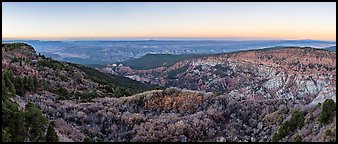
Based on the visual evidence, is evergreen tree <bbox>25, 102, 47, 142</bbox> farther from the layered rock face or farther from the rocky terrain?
the layered rock face

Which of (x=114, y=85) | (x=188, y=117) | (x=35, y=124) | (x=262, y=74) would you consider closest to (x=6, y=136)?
(x=35, y=124)

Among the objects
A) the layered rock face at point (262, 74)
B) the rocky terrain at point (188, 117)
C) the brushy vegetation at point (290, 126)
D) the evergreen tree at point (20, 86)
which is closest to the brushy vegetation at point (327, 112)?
the rocky terrain at point (188, 117)

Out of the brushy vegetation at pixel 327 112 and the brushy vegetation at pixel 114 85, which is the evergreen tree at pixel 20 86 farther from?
the brushy vegetation at pixel 327 112

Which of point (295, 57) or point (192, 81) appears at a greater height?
point (295, 57)

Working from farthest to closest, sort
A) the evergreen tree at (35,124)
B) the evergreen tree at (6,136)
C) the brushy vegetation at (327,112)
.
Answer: the brushy vegetation at (327,112)
the evergreen tree at (35,124)
the evergreen tree at (6,136)

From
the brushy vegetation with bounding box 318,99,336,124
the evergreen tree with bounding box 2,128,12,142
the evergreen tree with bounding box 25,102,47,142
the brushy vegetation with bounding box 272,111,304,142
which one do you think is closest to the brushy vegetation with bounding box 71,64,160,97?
the evergreen tree with bounding box 25,102,47,142

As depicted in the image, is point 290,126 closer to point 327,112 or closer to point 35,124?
point 327,112

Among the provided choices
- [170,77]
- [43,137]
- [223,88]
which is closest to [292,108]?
[43,137]

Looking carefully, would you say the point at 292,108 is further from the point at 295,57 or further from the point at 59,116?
the point at 295,57
